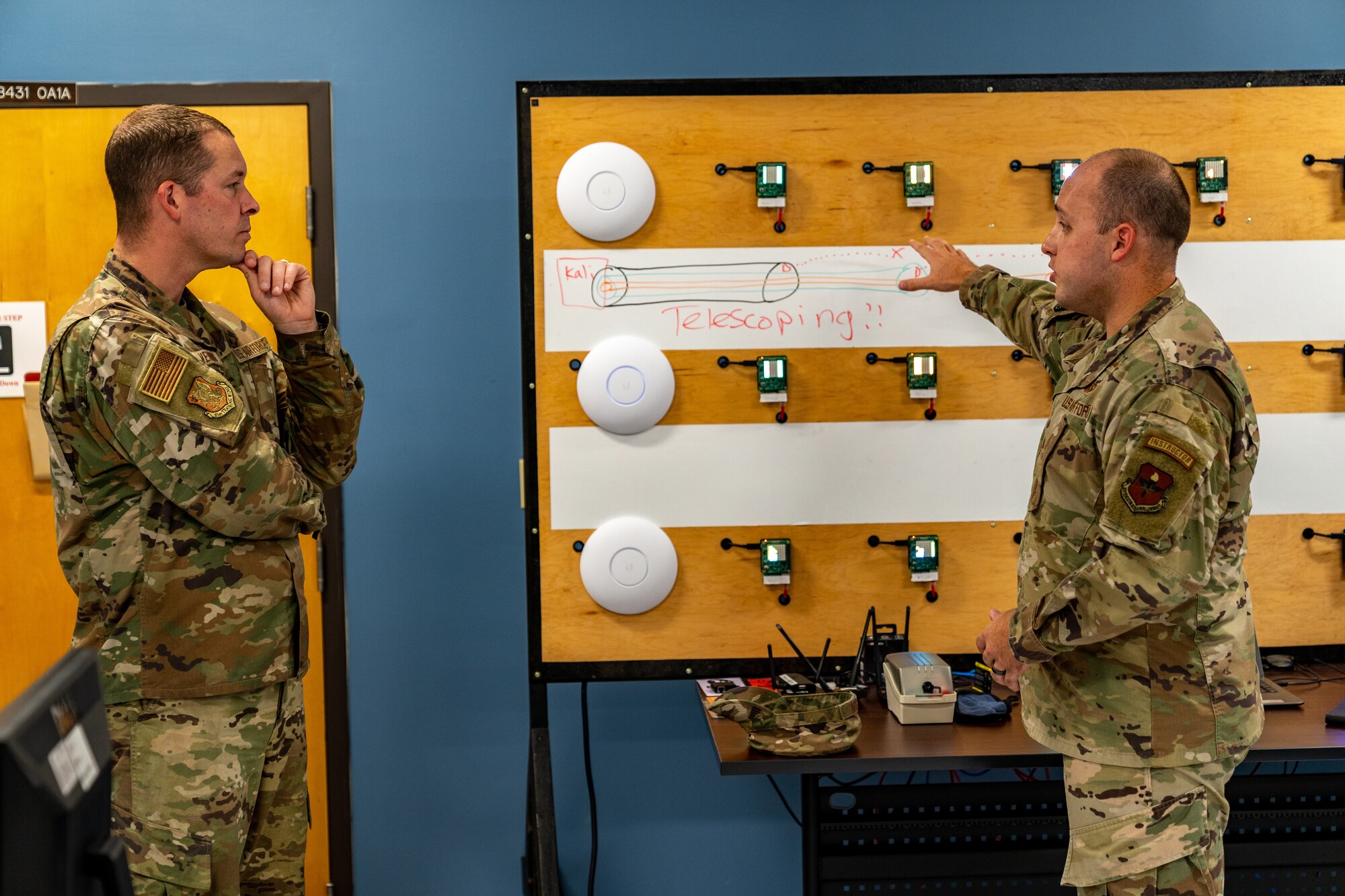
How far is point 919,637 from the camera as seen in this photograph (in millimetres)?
2248

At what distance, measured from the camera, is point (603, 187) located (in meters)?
2.14

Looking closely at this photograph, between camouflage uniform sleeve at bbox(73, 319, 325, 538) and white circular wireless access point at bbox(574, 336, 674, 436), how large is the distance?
0.73 metres

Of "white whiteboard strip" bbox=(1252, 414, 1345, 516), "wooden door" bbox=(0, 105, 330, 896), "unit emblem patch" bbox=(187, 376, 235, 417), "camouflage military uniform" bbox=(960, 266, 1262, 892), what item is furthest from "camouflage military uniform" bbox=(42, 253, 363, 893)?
"white whiteboard strip" bbox=(1252, 414, 1345, 516)

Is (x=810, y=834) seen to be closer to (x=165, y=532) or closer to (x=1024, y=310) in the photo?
(x=1024, y=310)

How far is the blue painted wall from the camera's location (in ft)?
8.26

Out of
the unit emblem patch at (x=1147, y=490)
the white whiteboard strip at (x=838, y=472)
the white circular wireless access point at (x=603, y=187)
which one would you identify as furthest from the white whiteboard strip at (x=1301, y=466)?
the white circular wireless access point at (x=603, y=187)

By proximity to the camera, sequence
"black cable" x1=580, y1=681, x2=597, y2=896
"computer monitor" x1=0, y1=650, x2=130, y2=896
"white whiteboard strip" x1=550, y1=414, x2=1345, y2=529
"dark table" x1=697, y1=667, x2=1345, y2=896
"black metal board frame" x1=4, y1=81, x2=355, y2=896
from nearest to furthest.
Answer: "computer monitor" x1=0, y1=650, x2=130, y2=896 < "dark table" x1=697, y1=667, x2=1345, y2=896 < "white whiteboard strip" x1=550, y1=414, x2=1345, y2=529 < "black metal board frame" x1=4, y1=81, x2=355, y2=896 < "black cable" x1=580, y1=681, x2=597, y2=896

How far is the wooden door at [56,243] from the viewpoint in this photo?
8.14ft

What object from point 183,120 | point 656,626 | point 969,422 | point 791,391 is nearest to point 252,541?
point 183,120

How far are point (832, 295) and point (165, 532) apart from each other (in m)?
1.33

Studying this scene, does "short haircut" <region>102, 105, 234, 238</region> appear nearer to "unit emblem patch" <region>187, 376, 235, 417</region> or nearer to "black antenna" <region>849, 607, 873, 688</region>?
"unit emblem patch" <region>187, 376, 235, 417</region>

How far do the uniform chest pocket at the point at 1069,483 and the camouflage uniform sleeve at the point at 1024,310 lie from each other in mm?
254

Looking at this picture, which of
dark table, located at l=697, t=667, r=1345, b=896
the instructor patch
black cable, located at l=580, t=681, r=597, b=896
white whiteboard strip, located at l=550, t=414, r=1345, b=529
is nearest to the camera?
the instructor patch

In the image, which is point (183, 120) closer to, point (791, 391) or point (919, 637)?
point (791, 391)
